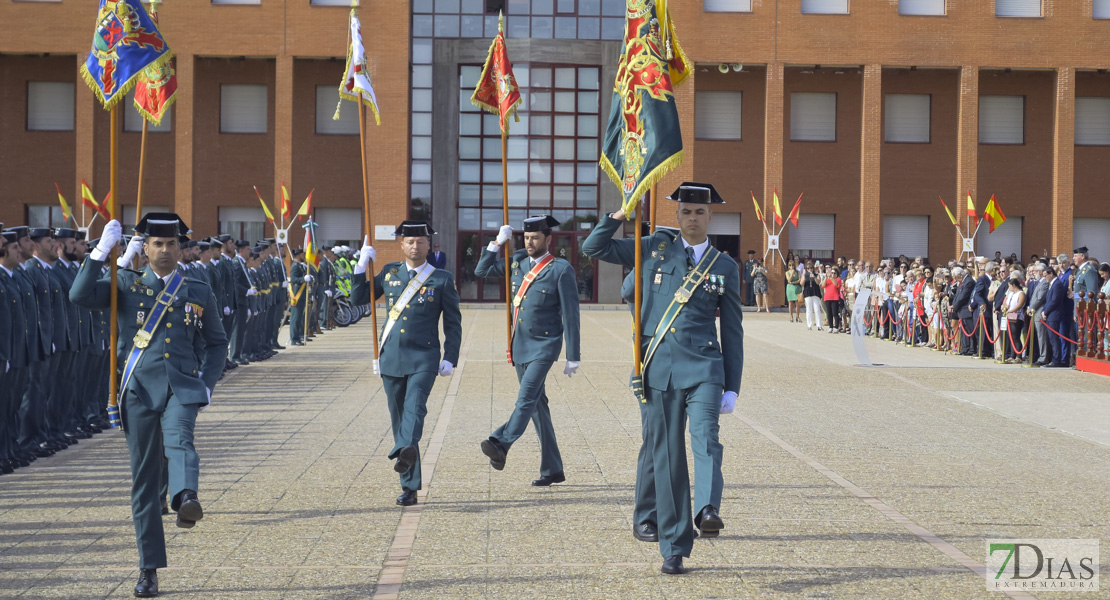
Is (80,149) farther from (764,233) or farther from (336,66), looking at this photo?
(764,233)

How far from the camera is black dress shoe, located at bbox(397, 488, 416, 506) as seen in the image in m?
8.32

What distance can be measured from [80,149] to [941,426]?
127 feet

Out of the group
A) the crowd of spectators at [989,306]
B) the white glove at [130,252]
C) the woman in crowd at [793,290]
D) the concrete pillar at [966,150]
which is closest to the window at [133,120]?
the woman in crowd at [793,290]

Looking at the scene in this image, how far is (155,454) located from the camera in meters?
6.30

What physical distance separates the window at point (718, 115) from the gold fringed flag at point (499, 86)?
115 feet

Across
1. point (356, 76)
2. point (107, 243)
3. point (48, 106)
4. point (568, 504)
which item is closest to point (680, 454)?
point (568, 504)

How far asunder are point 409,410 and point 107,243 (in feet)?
8.46

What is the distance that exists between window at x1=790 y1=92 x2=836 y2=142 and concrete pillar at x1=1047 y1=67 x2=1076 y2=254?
8.27 m

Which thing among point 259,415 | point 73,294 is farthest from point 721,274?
point 259,415

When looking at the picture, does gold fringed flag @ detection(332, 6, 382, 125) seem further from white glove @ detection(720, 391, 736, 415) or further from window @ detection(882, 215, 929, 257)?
window @ detection(882, 215, 929, 257)

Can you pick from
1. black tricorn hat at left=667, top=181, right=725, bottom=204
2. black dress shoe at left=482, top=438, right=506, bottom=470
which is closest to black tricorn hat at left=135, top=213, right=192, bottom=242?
black tricorn hat at left=667, top=181, right=725, bottom=204

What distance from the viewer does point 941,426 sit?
1297cm

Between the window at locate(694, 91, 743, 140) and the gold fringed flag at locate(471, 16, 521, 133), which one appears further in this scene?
the window at locate(694, 91, 743, 140)

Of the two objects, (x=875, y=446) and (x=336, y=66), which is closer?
(x=875, y=446)
